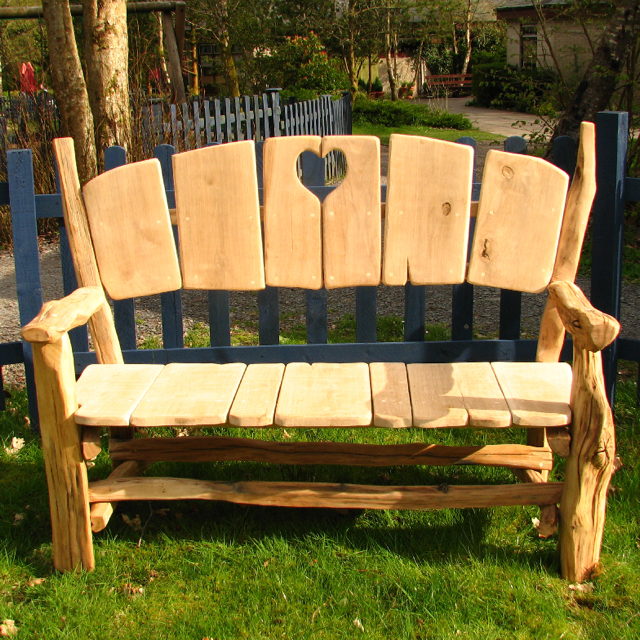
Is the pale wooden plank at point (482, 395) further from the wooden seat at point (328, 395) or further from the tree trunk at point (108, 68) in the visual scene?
Result: the tree trunk at point (108, 68)

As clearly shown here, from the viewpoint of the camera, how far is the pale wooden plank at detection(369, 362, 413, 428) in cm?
231

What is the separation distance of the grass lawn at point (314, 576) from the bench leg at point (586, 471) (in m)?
0.09

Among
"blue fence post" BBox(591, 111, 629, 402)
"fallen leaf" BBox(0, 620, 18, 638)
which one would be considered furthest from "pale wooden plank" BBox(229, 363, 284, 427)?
"blue fence post" BBox(591, 111, 629, 402)

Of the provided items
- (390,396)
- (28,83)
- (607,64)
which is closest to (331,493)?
(390,396)

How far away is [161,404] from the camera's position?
239cm

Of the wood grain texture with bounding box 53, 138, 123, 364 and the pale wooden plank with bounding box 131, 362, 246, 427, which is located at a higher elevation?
the wood grain texture with bounding box 53, 138, 123, 364

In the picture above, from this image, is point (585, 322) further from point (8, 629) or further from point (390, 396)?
point (8, 629)

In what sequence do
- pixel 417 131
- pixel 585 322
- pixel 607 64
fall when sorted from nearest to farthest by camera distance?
pixel 585 322 → pixel 607 64 → pixel 417 131

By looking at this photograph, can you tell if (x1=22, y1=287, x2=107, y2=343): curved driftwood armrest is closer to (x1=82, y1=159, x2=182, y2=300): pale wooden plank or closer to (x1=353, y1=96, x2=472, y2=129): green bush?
(x1=82, y1=159, x2=182, y2=300): pale wooden plank

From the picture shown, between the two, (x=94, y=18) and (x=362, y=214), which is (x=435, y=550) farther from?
(x=94, y=18)

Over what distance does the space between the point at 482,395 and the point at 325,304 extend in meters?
1.06

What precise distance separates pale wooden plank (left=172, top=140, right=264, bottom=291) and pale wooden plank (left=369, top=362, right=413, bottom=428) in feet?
1.86

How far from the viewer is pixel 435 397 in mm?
2434

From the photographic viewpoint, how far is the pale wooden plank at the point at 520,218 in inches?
108
